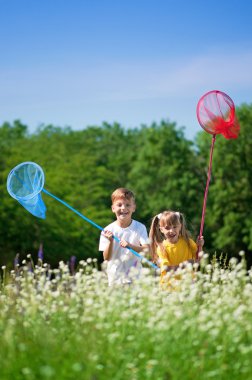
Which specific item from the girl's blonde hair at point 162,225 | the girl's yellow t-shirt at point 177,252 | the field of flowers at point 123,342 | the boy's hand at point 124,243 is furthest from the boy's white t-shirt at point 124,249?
the field of flowers at point 123,342

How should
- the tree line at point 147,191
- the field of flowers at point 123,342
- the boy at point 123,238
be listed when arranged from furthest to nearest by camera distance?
the tree line at point 147,191 → the boy at point 123,238 → the field of flowers at point 123,342

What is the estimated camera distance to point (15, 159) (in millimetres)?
41000

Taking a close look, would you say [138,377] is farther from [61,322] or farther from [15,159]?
[15,159]

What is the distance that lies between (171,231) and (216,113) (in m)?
1.82

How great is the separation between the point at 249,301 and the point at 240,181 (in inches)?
1384

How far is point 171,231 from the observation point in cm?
815

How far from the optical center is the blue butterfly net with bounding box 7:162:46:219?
854 cm

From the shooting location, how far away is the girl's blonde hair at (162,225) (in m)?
8.13

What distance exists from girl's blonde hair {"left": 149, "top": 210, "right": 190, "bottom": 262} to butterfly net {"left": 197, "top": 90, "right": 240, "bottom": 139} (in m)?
1.39

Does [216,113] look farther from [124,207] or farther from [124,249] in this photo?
[124,249]

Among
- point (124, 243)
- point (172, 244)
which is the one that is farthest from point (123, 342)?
point (172, 244)

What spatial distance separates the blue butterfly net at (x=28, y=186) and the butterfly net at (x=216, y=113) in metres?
2.19

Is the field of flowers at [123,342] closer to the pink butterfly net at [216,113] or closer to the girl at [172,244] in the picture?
the girl at [172,244]

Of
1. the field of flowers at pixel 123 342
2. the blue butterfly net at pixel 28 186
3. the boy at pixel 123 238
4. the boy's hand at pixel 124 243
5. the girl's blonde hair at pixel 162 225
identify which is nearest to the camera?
the field of flowers at pixel 123 342
